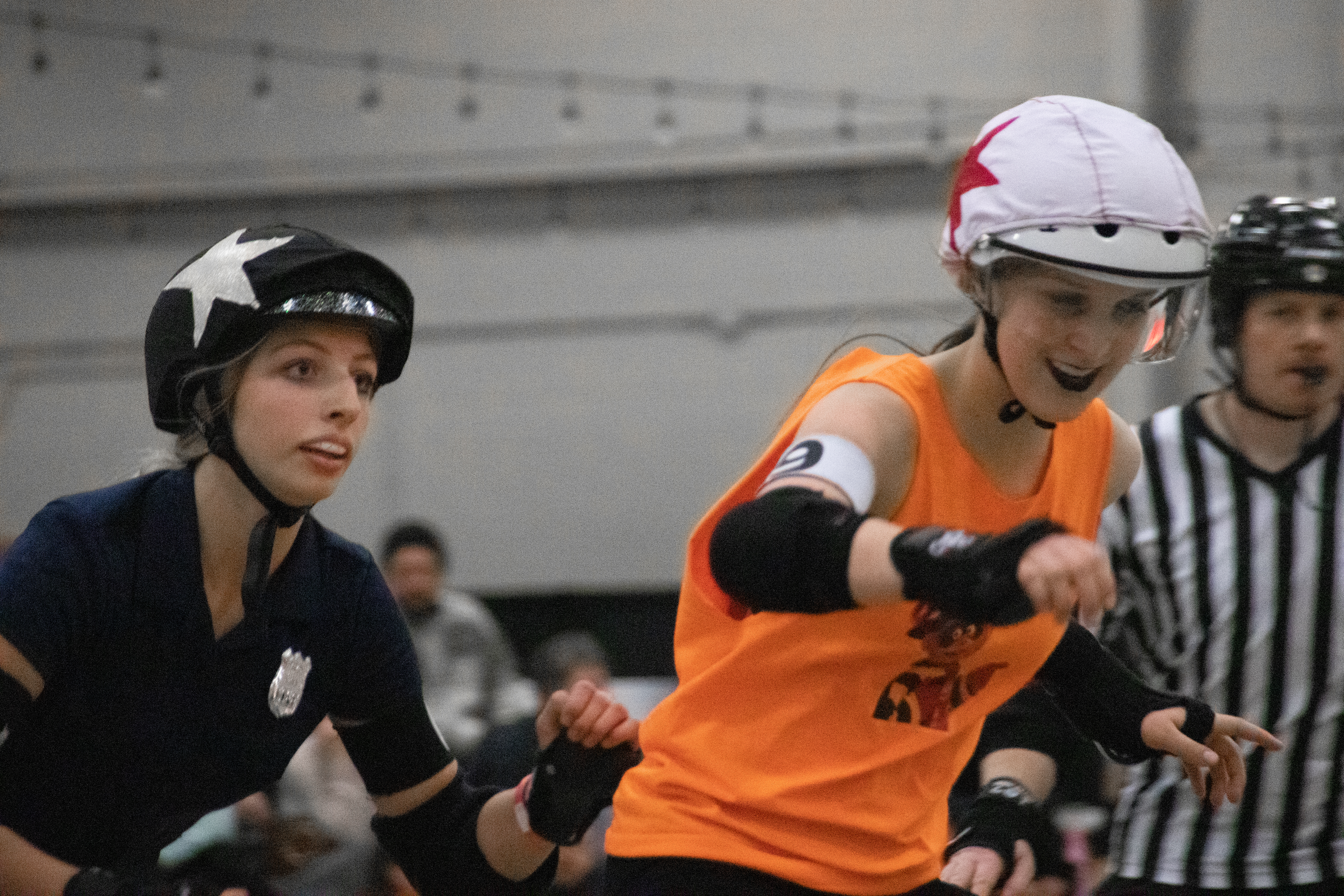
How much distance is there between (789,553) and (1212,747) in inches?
36.0

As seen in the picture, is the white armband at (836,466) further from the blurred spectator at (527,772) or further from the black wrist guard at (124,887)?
the blurred spectator at (527,772)

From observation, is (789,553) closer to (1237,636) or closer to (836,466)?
(836,466)

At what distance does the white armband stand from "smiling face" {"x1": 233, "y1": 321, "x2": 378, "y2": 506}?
2.17ft

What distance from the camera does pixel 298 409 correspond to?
199 centimetres

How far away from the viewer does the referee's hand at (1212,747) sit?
6.72ft

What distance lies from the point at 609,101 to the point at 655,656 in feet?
11.9

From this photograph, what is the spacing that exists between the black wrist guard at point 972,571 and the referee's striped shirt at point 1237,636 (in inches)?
44.5

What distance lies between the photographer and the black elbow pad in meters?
1.49

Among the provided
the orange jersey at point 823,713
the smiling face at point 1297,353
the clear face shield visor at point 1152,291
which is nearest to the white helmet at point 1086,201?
the clear face shield visor at point 1152,291

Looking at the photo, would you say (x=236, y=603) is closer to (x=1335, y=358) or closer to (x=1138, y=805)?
(x=1138, y=805)

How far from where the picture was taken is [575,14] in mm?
9922

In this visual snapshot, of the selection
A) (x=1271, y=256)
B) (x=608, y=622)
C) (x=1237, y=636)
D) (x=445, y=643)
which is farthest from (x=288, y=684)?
(x=608, y=622)

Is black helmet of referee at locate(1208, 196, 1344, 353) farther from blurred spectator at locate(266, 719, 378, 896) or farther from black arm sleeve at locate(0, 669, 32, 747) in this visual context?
blurred spectator at locate(266, 719, 378, 896)

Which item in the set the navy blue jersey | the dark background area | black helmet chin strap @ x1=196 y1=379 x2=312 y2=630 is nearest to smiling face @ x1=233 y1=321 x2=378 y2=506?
black helmet chin strap @ x1=196 y1=379 x2=312 y2=630
